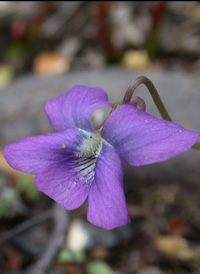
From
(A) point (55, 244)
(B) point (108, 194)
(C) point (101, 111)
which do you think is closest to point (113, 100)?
(C) point (101, 111)

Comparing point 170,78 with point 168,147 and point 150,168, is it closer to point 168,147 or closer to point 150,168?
point 150,168

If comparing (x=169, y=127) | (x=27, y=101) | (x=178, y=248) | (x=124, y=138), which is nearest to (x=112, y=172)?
(x=124, y=138)

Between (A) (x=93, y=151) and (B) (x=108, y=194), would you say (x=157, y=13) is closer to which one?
(A) (x=93, y=151)

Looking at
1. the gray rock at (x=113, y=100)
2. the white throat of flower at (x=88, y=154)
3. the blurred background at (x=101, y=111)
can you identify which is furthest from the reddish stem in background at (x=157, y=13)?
the white throat of flower at (x=88, y=154)

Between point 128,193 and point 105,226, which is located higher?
point 105,226

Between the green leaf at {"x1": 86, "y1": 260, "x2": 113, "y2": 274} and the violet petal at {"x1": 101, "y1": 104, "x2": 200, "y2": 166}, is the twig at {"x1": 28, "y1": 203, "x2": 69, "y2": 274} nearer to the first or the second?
the green leaf at {"x1": 86, "y1": 260, "x2": 113, "y2": 274}

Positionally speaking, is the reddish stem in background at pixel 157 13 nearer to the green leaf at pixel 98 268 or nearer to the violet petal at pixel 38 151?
the green leaf at pixel 98 268
